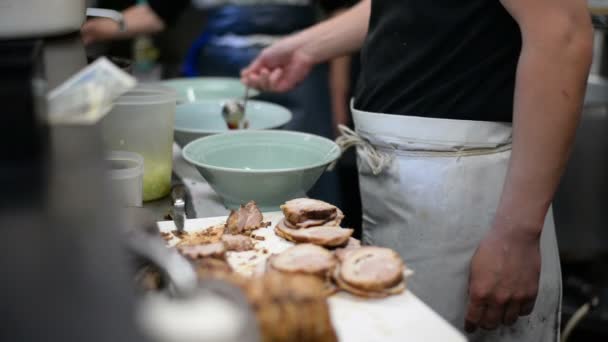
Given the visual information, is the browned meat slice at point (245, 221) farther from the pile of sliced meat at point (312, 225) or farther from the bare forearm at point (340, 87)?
the bare forearm at point (340, 87)

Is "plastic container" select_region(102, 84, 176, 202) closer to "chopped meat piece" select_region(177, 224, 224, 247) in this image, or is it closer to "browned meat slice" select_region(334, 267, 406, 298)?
"chopped meat piece" select_region(177, 224, 224, 247)

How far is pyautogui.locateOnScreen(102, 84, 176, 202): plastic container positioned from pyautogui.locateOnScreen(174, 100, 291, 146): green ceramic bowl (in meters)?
0.36

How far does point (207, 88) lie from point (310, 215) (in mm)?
1234

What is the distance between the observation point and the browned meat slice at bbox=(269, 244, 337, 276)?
0.92 meters

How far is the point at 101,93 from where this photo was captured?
0.79 m

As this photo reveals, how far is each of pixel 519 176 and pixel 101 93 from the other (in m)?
0.75

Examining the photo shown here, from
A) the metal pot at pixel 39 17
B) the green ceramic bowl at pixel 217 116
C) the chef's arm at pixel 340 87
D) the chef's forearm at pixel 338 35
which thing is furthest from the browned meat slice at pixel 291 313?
the chef's arm at pixel 340 87

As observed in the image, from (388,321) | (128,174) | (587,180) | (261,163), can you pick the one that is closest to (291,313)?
(388,321)

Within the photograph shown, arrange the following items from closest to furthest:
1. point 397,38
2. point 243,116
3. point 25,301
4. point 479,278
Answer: point 25,301 < point 479,278 < point 397,38 < point 243,116

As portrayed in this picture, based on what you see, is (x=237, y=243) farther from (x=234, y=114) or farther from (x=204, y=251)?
(x=234, y=114)

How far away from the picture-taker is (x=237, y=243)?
1.06 m

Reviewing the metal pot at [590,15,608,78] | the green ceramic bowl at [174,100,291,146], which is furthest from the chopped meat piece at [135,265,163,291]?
the metal pot at [590,15,608,78]

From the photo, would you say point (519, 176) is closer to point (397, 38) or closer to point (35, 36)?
point (397, 38)

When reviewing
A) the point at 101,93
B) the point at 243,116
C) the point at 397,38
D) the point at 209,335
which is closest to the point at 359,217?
the point at 243,116
